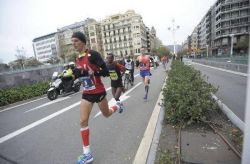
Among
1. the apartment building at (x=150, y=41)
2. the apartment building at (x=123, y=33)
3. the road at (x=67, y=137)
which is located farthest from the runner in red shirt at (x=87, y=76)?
the apartment building at (x=150, y=41)

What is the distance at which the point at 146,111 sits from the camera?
6.23 metres

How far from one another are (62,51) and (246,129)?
87002 millimetres

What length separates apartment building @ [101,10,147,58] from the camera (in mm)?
88375

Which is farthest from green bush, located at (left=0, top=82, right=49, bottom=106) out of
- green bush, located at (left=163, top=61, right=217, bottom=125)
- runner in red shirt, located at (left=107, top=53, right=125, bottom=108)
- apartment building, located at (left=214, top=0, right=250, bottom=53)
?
apartment building, located at (left=214, top=0, right=250, bottom=53)

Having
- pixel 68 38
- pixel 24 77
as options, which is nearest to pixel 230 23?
pixel 24 77

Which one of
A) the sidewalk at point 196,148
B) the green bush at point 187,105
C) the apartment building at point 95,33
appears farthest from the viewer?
the apartment building at point 95,33

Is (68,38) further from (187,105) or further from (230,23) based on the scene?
(187,105)

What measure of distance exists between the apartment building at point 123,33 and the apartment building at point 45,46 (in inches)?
1638

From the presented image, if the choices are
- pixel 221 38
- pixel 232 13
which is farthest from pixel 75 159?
pixel 221 38

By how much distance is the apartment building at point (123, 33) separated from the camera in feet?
290

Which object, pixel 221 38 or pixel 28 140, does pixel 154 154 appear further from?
pixel 221 38

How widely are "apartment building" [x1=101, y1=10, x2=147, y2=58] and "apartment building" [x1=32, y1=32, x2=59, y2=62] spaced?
41.6m

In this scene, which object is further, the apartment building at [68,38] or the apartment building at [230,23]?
the apartment building at [68,38]

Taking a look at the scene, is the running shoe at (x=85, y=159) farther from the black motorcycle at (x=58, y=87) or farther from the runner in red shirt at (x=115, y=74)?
the black motorcycle at (x=58, y=87)
